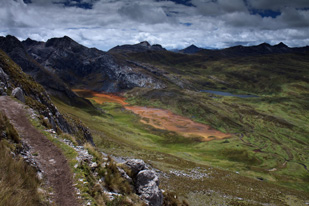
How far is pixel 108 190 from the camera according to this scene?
1327 cm

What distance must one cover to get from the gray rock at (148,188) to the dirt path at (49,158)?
5961 mm

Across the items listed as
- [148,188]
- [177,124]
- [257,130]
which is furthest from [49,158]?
[257,130]

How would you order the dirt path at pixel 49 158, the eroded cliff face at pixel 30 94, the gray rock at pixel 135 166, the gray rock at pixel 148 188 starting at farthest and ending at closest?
the eroded cliff face at pixel 30 94, the gray rock at pixel 135 166, the gray rock at pixel 148 188, the dirt path at pixel 49 158

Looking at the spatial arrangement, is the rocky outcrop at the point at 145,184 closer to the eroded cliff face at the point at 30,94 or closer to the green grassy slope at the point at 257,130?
the eroded cliff face at the point at 30,94

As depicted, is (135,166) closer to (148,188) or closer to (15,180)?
(148,188)

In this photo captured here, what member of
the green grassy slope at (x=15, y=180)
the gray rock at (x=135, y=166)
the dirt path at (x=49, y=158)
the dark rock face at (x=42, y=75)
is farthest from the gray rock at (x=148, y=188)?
the dark rock face at (x=42, y=75)

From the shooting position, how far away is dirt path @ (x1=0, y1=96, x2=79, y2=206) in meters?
10.7

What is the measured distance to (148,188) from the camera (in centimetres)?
1578

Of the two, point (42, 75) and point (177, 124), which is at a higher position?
point (42, 75)

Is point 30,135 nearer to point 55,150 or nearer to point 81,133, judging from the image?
point 55,150

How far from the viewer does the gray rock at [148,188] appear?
50.7 ft

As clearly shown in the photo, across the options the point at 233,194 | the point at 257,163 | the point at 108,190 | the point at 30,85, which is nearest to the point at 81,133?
the point at 30,85

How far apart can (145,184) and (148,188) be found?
1.45 ft

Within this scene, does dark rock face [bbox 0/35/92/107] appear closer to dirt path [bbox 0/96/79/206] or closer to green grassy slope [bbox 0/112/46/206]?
dirt path [bbox 0/96/79/206]
